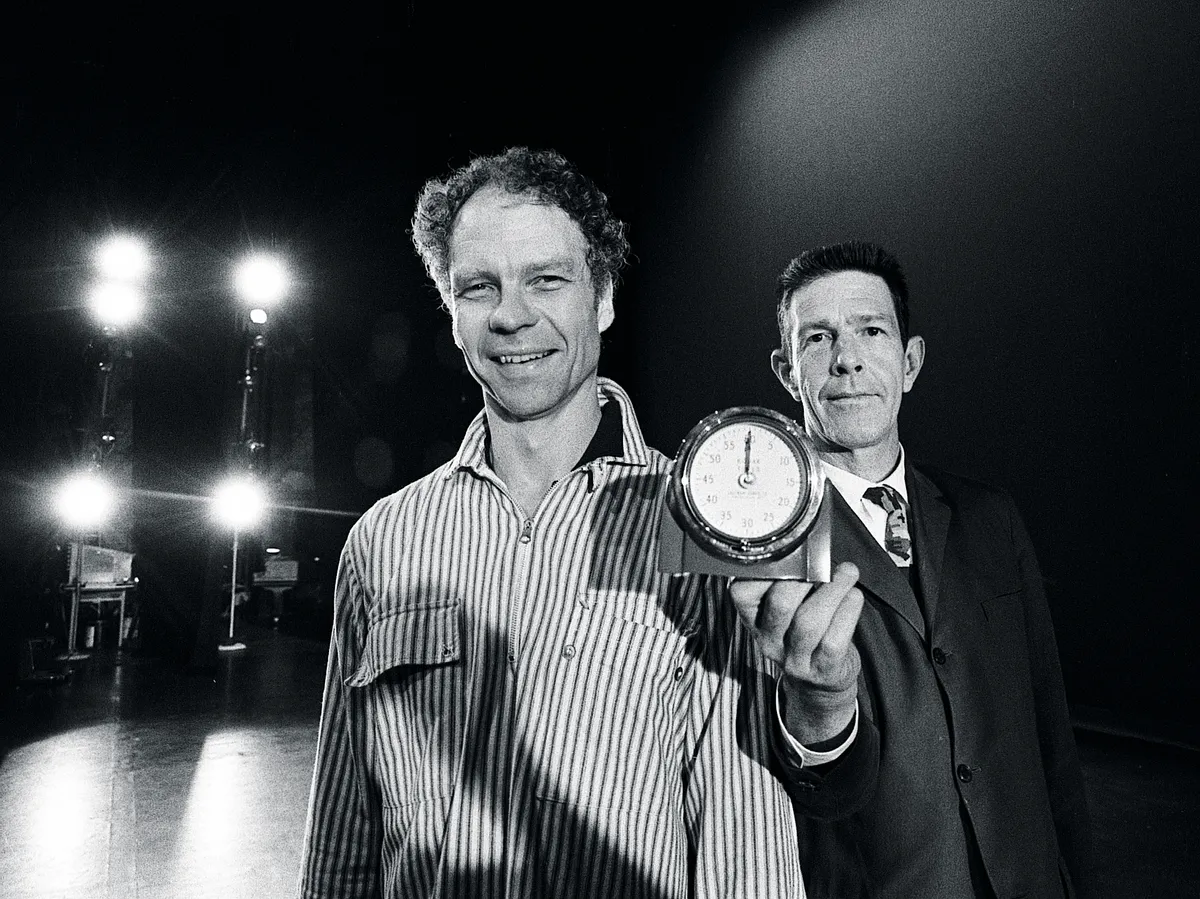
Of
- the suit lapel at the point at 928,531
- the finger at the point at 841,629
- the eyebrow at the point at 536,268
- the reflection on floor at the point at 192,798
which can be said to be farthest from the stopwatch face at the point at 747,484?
the reflection on floor at the point at 192,798

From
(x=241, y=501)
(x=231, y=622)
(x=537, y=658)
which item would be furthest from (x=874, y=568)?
(x=231, y=622)

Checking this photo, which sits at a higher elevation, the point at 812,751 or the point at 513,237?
the point at 513,237

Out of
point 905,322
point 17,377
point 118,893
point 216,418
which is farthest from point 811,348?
point 216,418

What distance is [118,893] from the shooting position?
3600mm

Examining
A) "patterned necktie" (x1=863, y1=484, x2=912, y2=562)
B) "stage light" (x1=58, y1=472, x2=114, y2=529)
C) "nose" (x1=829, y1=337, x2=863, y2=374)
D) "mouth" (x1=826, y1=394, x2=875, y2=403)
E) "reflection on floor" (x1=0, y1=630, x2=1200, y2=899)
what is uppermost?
"stage light" (x1=58, y1=472, x2=114, y2=529)

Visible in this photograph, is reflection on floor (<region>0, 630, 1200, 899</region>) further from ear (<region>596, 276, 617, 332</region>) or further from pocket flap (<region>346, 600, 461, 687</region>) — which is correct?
ear (<region>596, 276, 617, 332</region>)

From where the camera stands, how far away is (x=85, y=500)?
8039 millimetres

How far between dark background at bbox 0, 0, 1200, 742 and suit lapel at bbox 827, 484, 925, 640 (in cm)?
434

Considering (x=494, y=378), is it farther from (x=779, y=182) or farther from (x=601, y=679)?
(x=779, y=182)

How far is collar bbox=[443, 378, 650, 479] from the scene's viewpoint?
1.46 metres

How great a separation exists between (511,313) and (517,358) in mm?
76

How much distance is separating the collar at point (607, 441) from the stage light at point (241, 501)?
775 cm

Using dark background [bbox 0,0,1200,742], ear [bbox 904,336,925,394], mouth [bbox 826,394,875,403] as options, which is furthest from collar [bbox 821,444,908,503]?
dark background [bbox 0,0,1200,742]

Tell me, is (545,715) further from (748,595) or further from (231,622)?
(231,622)
